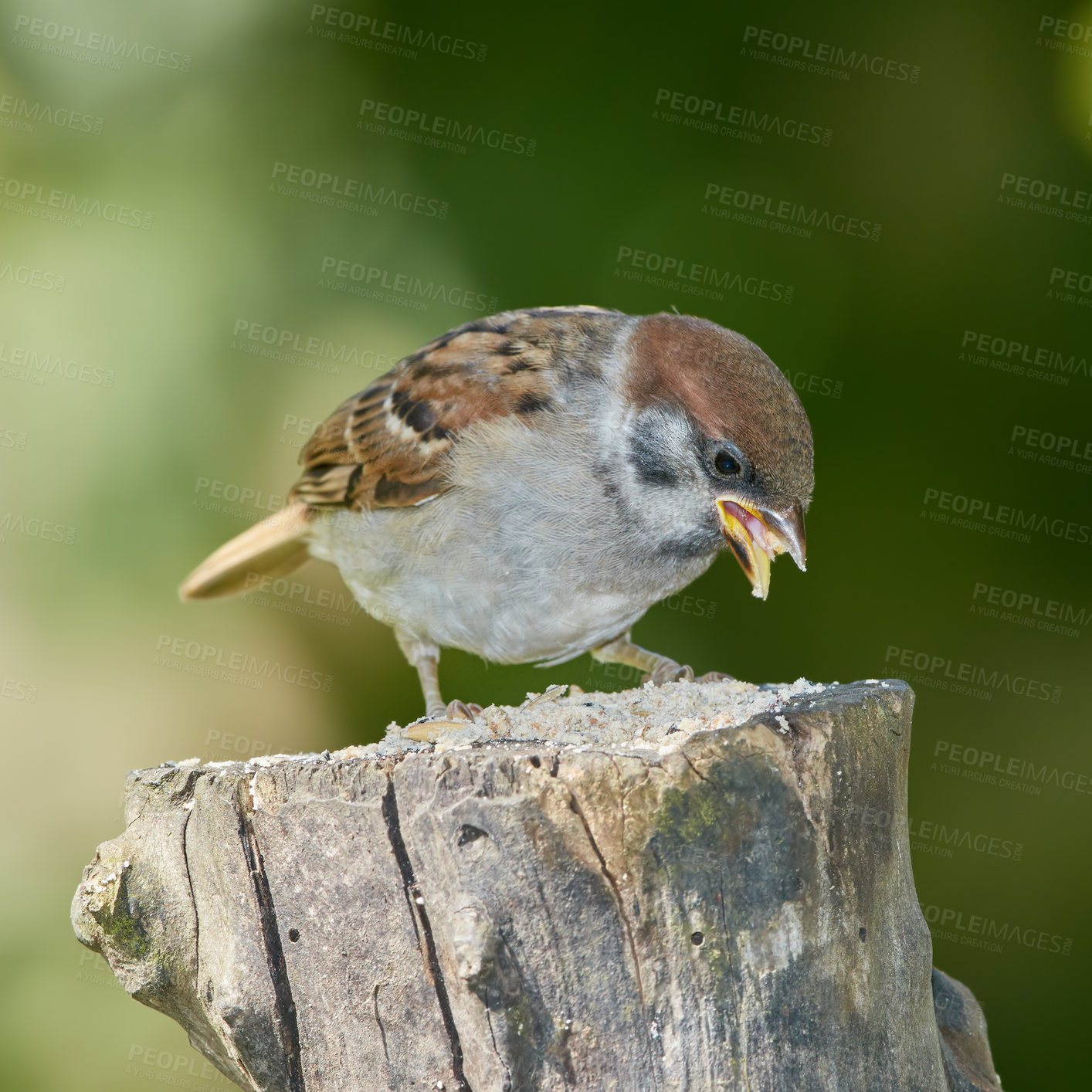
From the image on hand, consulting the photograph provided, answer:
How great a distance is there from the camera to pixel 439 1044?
6.07 ft

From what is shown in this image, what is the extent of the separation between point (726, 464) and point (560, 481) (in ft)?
1.66

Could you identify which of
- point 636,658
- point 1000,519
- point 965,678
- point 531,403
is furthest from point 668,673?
point 1000,519

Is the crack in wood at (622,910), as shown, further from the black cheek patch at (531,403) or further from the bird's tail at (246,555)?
the bird's tail at (246,555)

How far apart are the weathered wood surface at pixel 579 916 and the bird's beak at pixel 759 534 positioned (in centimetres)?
58

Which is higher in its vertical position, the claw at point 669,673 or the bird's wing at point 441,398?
the bird's wing at point 441,398

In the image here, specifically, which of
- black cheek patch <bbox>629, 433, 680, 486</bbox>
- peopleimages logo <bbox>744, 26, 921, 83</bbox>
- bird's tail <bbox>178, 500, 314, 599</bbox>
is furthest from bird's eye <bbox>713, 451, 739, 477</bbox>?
peopleimages logo <bbox>744, 26, 921, 83</bbox>

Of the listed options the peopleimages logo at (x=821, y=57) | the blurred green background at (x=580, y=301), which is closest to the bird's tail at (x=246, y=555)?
the blurred green background at (x=580, y=301)

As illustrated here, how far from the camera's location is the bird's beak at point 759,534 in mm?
2594

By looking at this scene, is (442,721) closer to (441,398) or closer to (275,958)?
(275,958)

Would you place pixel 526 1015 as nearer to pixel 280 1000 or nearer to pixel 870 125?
pixel 280 1000

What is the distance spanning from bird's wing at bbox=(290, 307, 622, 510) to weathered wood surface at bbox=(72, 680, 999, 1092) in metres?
1.35

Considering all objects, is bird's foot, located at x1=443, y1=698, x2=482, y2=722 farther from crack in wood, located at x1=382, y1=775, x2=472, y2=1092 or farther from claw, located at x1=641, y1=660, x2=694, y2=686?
crack in wood, located at x1=382, y1=775, x2=472, y2=1092

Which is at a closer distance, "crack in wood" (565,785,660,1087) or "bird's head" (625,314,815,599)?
"crack in wood" (565,785,660,1087)

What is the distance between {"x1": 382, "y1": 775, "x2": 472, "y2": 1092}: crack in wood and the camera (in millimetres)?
1834
